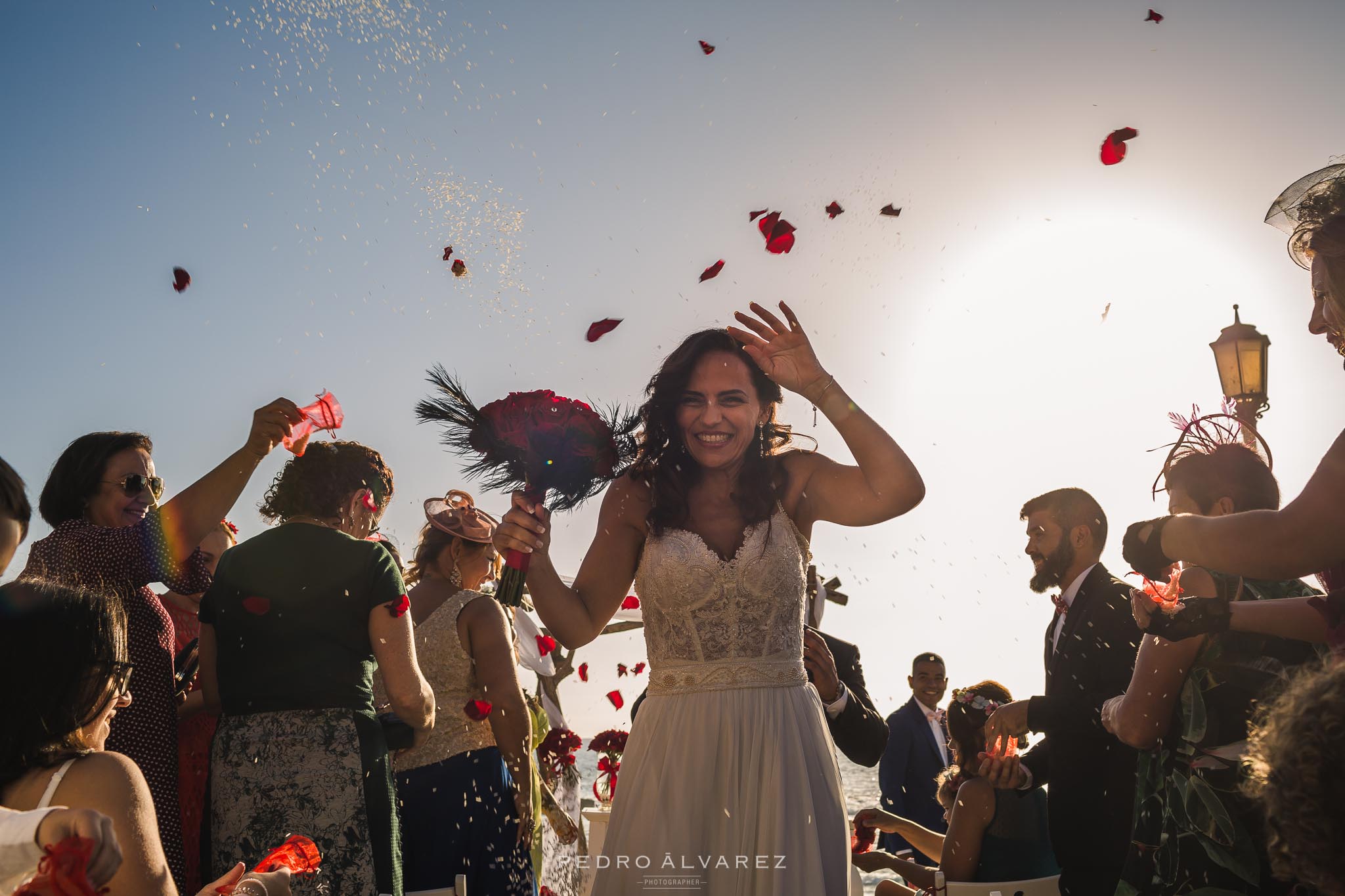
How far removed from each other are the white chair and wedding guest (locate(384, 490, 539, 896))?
1.98 m

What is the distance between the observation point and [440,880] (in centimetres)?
478

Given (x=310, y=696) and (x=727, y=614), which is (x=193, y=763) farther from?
(x=727, y=614)

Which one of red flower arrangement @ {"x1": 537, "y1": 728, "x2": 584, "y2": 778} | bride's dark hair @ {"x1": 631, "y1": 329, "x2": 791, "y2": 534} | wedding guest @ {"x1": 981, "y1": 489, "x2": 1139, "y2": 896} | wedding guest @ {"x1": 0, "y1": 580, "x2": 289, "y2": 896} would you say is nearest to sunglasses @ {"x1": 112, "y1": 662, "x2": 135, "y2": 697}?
wedding guest @ {"x1": 0, "y1": 580, "x2": 289, "y2": 896}

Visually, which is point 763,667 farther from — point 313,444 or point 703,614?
point 313,444

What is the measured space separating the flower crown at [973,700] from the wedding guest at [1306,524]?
294cm

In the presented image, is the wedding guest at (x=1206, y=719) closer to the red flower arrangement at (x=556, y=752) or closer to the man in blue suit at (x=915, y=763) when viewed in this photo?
the red flower arrangement at (x=556, y=752)

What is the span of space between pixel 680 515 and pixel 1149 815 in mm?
1995

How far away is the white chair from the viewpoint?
16.4 feet

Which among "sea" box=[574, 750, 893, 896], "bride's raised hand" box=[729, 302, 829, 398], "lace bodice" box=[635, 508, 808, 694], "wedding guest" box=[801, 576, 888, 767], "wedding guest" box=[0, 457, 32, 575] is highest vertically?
"bride's raised hand" box=[729, 302, 829, 398]

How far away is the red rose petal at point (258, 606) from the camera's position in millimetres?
4016

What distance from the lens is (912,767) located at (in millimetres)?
8508

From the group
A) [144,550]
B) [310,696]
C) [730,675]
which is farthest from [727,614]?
[144,550]

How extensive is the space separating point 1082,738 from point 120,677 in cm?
403

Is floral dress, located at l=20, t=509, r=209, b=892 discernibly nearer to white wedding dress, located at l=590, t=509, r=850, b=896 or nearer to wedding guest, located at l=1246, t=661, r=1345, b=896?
white wedding dress, located at l=590, t=509, r=850, b=896
